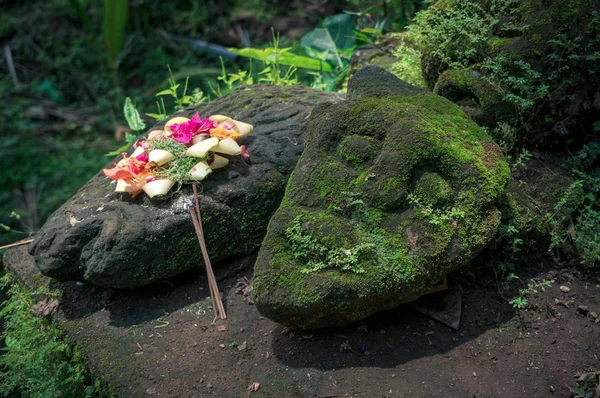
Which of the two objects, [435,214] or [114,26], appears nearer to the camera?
[435,214]

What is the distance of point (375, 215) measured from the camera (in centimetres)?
282

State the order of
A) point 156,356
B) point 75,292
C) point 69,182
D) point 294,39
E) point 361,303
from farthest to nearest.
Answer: point 294,39
point 69,182
point 75,292
point 156,356
point 361,303

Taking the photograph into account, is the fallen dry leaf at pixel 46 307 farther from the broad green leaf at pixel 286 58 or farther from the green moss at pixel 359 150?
the broad green leaf at pixel 286 58

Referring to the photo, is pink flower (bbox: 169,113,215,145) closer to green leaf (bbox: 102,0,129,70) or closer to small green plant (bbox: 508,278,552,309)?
small green plant (bbox: 508,278,552,309)

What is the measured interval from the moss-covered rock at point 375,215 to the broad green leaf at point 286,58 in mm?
2056

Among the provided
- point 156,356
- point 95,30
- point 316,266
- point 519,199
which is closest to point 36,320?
point 156,356

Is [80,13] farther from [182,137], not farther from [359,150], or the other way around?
[359,150]

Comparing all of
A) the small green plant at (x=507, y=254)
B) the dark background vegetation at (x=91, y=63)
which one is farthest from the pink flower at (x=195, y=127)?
the dark background vegetation at (x=91, y=63)

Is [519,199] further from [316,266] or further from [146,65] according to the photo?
[146,65]

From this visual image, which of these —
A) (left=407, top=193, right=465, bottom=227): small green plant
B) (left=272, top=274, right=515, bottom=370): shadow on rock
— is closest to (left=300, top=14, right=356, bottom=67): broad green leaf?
(left=407, top=193, right=465, bottom=227): small green plant

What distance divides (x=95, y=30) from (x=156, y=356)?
6.87m

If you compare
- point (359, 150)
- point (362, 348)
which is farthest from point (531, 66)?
point (362, 348)

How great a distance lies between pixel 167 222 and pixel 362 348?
4.11 feet

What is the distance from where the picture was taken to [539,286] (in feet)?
10.2
